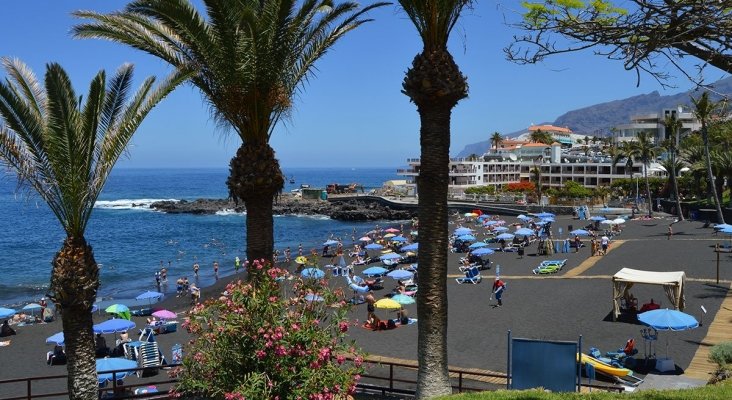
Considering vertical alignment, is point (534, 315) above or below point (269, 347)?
below

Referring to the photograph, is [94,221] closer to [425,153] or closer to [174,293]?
[174,293]

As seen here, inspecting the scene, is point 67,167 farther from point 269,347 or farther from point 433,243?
point 433,243

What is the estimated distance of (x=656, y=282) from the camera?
17.0 m

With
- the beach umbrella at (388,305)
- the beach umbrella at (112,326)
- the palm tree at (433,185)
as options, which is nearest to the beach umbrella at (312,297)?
the palm tree at (433,185)

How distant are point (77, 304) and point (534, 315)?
49.0 ft

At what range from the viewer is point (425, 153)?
29.5ft

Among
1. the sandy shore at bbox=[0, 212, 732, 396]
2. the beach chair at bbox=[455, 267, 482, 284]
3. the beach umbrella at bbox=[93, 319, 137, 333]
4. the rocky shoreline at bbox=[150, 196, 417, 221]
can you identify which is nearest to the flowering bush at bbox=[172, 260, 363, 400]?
the sandy shore at bbox=[0, 212, 732, 396]

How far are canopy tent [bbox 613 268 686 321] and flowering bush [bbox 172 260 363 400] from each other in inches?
459

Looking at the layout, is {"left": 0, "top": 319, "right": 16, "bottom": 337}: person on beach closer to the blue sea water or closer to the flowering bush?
the blue sea water

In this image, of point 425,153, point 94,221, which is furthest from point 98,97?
point 94,221

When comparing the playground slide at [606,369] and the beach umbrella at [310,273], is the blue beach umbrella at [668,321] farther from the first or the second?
the beach umbrella at [310,273]

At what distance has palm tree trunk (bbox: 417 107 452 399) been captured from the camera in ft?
29.3

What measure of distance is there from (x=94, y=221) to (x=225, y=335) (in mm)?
83816

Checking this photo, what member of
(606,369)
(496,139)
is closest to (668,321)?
(606,369)
